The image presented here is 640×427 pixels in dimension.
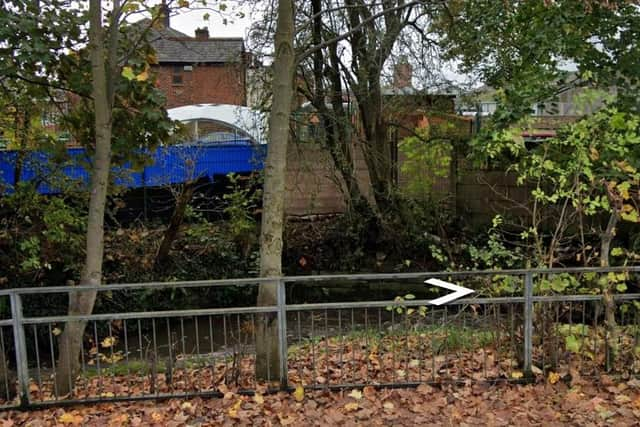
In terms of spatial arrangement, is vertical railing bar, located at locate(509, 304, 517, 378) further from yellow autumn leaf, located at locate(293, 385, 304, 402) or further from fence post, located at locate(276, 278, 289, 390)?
fence post, located at locate(276, 278, 289, 390)

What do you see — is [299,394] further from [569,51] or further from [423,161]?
[423,161]

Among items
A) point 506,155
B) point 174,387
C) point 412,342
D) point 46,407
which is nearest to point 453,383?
point 412,342

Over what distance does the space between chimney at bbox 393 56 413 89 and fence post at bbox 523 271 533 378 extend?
6.20m

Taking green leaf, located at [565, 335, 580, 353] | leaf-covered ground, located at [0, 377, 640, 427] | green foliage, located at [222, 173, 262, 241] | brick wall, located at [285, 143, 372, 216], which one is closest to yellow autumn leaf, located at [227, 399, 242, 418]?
leaf-covered ground, located at [0, 377, 640, 427]

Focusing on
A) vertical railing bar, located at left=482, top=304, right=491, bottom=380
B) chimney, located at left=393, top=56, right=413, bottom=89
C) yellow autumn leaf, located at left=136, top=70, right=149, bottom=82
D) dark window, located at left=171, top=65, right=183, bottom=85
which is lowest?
vertical railing bar, located at left=482, top=304, right=491, bottom=380

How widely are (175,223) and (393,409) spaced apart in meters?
6.82

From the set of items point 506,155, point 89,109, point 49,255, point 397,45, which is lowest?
point 49,255

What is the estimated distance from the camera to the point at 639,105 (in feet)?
17.8

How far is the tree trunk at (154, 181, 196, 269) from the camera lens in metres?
9.35

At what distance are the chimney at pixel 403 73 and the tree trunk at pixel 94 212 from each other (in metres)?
5.71

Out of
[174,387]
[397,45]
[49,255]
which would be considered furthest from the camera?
[397,45]

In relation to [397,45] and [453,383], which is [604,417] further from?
[397,45]

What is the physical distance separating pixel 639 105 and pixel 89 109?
222 inches

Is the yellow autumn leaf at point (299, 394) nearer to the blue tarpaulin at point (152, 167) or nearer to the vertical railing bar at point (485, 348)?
the vertical railing bar at point (485, 348)
